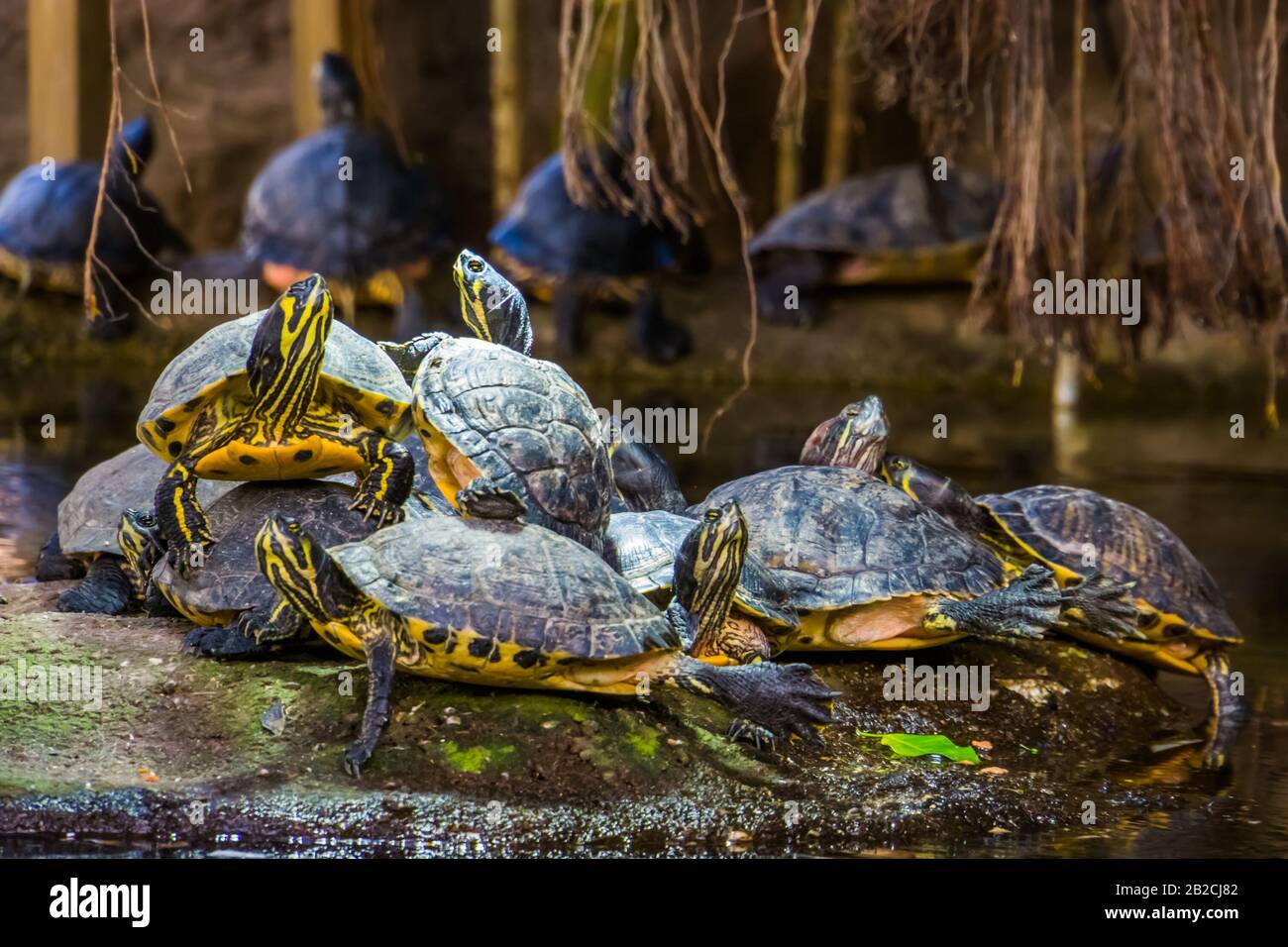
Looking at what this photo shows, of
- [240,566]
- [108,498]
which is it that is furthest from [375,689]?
[108,498]

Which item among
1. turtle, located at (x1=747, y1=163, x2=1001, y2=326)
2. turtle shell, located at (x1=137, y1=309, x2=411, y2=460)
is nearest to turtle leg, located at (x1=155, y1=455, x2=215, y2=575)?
turtle shell, located at (x1=137, y1=309, x2=411, y2=460)

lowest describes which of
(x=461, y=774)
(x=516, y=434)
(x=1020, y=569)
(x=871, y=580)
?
(x=461, y=774)

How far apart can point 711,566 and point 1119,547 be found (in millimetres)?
1588

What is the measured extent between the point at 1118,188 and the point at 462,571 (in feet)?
12.3

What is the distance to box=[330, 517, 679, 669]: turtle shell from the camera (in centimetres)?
342

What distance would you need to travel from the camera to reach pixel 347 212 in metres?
10.8

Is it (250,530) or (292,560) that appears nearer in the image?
(292,560)

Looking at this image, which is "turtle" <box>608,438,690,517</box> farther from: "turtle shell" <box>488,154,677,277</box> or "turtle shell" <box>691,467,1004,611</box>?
"turtle shell" <box>488,154,677,277</box>

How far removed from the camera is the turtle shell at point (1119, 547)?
4730mm

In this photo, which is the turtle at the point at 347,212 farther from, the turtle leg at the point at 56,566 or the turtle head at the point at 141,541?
the turtle head at the point at 141,541

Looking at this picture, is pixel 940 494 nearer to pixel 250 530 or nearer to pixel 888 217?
pixel 250 530

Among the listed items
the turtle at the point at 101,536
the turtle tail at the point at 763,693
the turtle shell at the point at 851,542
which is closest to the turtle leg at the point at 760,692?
the turtle tail at the point at 763,693

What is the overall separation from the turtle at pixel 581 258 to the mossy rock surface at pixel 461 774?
23.5ft

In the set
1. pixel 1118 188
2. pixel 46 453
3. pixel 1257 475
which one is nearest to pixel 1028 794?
pixel 1118 188
